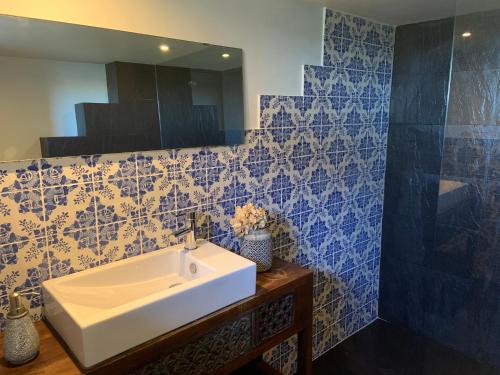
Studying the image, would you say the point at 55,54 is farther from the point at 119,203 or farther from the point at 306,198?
the point at 306,198

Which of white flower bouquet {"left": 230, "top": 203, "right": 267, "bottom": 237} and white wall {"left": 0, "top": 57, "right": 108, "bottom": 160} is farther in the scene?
white flower bouquet {"left": 230, "top": 203, "right": 267, "bottom": 237}

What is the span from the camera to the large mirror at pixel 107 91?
118cm

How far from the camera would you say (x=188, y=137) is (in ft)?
5.16

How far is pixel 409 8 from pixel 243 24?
1.02 m

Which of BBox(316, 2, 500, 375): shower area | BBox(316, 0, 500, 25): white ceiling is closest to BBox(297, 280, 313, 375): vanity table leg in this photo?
BBox(316, 2, 500, 375): shower area

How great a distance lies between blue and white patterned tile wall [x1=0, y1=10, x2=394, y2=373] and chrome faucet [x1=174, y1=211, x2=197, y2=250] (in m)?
0.05

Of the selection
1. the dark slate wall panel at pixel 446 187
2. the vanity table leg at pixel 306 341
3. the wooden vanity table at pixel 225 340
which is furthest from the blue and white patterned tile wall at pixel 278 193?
the vanity table leg at pixel 306 341

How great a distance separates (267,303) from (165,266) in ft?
1.46

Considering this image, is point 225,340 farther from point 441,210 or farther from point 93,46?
point 441,210

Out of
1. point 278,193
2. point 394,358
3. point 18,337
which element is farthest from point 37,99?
point 394,358

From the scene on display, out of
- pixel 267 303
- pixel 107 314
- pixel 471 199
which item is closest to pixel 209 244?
pixel 267 303

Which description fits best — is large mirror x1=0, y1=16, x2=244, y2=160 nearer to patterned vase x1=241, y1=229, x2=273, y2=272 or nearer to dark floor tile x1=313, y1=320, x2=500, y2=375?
patterned vase x1=241, y1=229, x2=273, y2=272

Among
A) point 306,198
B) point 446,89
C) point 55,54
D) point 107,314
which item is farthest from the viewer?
point 446,89

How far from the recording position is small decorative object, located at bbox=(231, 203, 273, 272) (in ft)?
5.41
